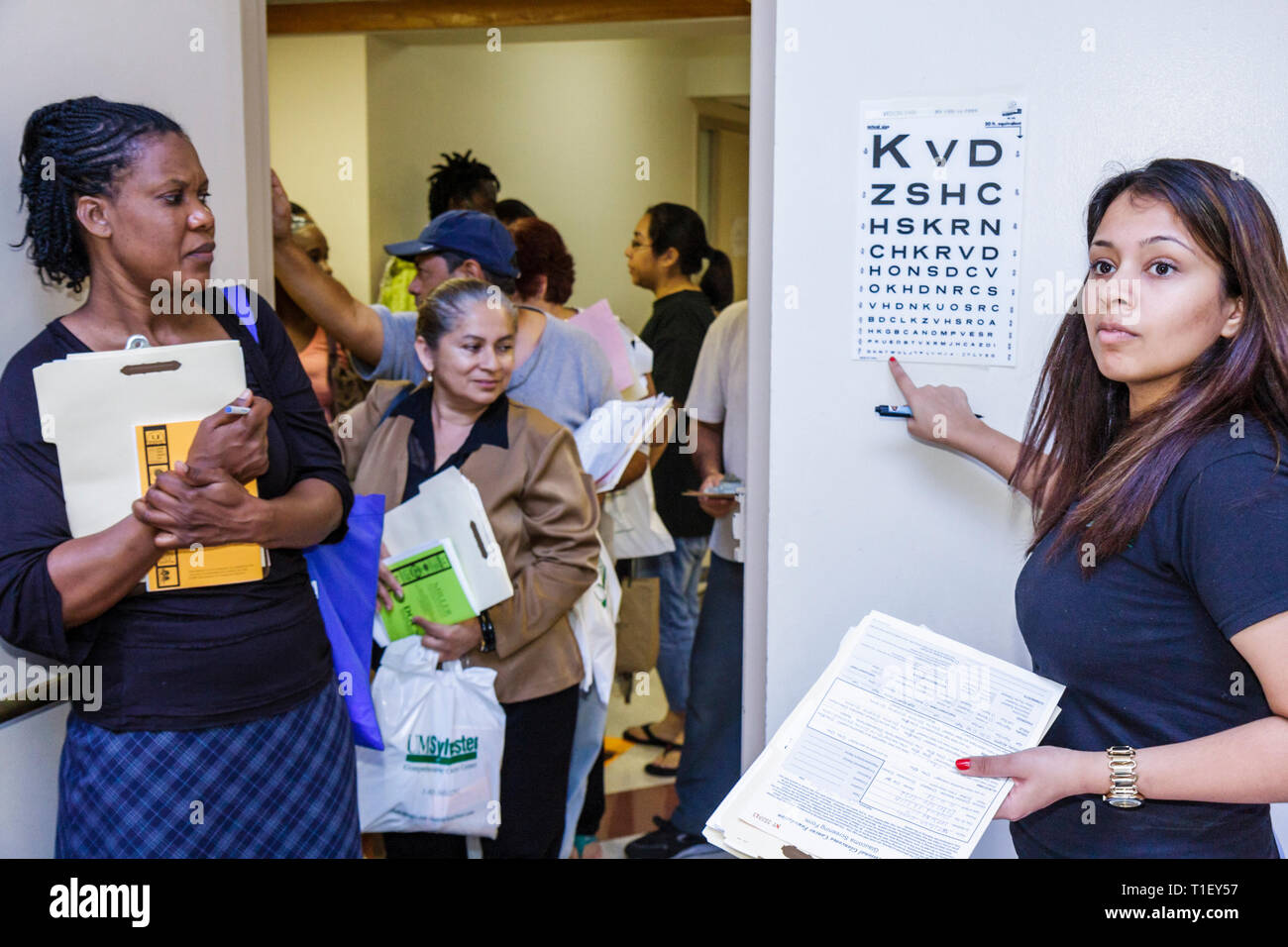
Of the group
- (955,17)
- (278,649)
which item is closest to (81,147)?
(278,649)

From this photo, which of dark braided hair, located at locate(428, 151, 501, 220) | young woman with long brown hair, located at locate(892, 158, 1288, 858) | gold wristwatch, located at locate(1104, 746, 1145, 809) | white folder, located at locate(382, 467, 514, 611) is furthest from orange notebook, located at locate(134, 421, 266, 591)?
dark braided hair, located at locate(428, 151, 501, 220)

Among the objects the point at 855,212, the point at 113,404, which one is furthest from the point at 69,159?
the point at 855,212

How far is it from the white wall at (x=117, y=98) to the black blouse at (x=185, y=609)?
0.24 metres

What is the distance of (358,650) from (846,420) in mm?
929

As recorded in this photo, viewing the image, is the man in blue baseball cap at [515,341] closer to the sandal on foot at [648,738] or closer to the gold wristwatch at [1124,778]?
the sandal on foot at [648,738]

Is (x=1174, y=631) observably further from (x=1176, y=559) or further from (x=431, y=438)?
(x=431, y=438)

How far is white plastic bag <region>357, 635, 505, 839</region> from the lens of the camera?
2318mm

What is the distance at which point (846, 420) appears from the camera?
1.93 m

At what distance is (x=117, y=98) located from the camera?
6.51 feet

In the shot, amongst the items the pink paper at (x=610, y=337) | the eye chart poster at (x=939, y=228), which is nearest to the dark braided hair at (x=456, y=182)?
the pink paper at (x=610, y=337)

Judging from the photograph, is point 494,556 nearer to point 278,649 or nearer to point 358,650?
point 358,650

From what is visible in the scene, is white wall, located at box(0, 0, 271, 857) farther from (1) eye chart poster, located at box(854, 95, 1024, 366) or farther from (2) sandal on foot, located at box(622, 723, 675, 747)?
(2) sandal on foot, located at box(622, 723, 675, 747)

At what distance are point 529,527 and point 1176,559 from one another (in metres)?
1.53
